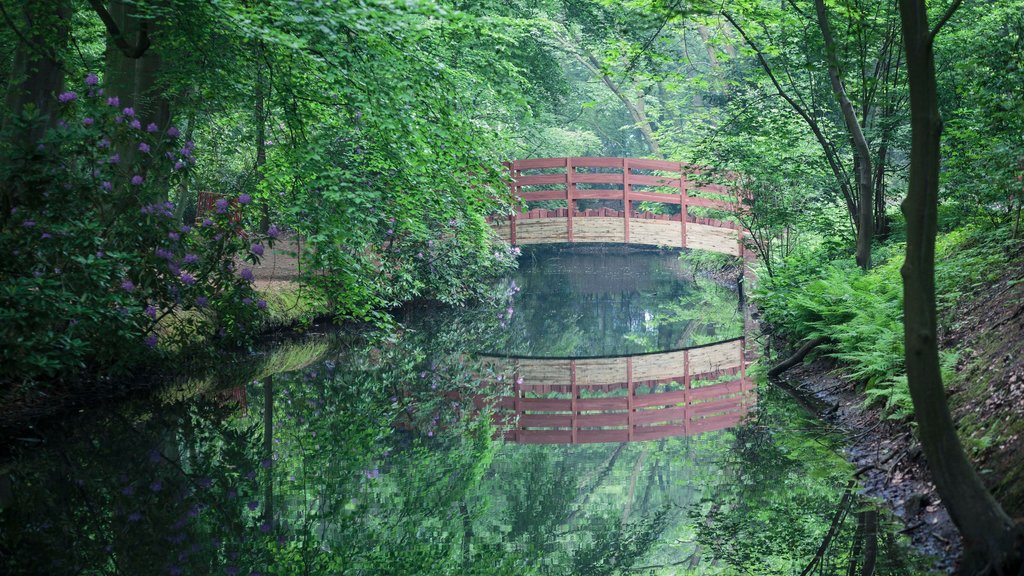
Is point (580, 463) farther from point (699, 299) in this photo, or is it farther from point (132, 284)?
point (699, 299)

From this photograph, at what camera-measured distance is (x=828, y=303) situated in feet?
22.0

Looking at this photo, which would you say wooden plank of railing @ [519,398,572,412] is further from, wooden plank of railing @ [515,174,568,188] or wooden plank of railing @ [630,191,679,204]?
wooden plank of railing @ [630,191,679,204]

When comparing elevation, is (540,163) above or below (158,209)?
above

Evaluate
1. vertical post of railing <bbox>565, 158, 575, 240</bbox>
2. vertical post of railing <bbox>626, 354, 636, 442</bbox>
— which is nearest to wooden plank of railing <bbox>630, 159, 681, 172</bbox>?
vertical post of railing <bbox>565, 158, 575, 240</bbox>

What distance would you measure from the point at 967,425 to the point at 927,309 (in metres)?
1.28

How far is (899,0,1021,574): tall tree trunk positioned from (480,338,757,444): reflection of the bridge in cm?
314

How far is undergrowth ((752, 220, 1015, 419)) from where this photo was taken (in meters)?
5.04

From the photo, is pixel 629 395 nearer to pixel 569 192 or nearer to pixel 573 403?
pixel 573 403

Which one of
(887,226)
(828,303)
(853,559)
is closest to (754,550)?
(853,559)

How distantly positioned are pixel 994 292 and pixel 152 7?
4.55m

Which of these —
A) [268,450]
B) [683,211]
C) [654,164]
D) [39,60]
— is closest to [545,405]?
[268,450]

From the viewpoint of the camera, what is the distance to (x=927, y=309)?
2.76 metres

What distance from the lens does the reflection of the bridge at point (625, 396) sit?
6.16m

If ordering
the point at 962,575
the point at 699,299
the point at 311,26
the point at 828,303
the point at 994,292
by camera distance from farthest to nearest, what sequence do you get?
1. the point at 699,299
2. the point at 828,303
3. the point at 311,26
4. the point at 994,292
5. the point at 962,575
